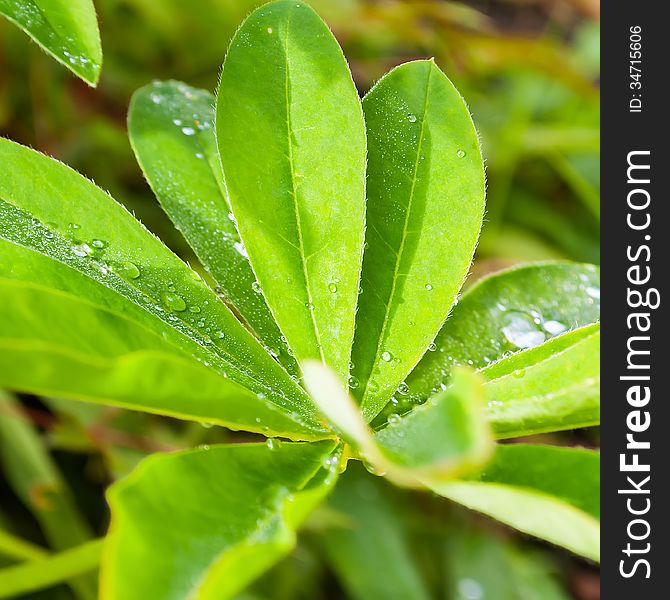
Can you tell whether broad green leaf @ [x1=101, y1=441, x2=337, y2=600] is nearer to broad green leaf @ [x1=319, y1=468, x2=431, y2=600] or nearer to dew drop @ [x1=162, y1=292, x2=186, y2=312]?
dew drop @ [x1=162, y1=292, x2=186, y2=312]

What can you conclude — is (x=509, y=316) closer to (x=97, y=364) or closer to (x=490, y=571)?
(x=97, y=364)

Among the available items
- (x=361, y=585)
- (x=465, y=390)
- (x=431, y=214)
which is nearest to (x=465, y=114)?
(x=431, y=214)

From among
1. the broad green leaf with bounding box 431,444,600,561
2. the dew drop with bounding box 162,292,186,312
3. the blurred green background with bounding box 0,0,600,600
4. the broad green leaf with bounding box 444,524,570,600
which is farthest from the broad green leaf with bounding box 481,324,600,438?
the broad green leaf with bounding box 444,524,570,600

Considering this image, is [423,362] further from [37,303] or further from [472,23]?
[472,23]

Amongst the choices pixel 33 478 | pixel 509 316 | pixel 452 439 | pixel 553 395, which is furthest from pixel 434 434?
pixel 33 478

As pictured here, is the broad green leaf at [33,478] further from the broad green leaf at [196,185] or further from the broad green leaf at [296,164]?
the broad green leaf at [296,164]

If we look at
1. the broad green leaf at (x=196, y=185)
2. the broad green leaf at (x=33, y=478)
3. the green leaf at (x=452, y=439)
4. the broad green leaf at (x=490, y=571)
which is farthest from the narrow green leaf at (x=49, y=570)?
the broad green leaf at (x=490, y=571)
